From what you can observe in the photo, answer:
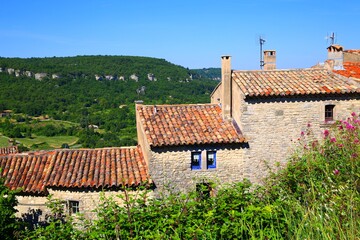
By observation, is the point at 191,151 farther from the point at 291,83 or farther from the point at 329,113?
the point at 329,113

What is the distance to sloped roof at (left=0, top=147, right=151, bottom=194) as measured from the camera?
15203mm

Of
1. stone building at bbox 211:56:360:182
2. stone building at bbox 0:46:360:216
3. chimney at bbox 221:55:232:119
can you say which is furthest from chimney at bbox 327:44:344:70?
chimney at bbox 221:55:232:119

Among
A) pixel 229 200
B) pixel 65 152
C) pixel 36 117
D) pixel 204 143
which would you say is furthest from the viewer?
pixel 36 117

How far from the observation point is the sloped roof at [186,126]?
609 inches

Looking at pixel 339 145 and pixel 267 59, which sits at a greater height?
pixel 267 59

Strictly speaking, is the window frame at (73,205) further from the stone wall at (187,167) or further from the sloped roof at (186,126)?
the sloped roof at (186,126)

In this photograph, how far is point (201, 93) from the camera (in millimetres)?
91500

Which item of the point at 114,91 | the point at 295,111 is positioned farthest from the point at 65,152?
the point at 114,91

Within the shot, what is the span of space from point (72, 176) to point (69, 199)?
0.99 metres

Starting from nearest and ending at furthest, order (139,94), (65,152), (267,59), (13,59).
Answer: (65,152) < (267,59) < (139,94) < (13,59)

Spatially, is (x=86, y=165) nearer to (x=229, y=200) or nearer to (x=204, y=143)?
(x=204, y=143)

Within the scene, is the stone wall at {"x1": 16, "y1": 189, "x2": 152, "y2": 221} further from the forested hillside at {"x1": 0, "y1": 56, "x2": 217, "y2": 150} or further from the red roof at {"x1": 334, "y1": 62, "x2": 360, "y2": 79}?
the forested hillside at {"x1": 0, "y1": 56, "x2": 217, "y2": 150}

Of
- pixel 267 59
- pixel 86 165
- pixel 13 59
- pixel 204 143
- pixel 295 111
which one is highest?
pixel 13 59

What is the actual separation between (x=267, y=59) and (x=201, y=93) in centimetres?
7168
